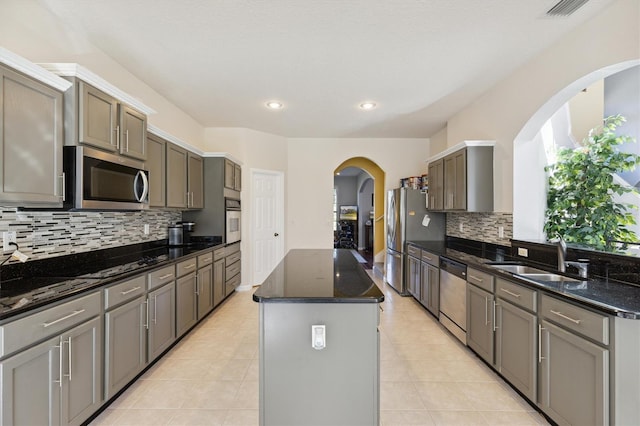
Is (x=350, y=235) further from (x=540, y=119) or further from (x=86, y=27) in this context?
(x=86, y=27)

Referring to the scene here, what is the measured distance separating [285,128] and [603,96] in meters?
4.72

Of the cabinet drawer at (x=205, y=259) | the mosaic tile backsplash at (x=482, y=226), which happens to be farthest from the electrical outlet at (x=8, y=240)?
the mosaic tile backsplash at (x=482, y=226)

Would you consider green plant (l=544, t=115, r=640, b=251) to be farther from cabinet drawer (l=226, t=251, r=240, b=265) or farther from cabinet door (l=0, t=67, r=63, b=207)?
cabinet door (l=0, t=67, r=63, b=207)

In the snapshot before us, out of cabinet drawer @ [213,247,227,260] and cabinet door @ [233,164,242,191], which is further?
cabinet door @ [233,164,242,191]

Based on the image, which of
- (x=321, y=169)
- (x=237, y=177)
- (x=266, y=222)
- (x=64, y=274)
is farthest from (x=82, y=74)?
(x=321, y=169)

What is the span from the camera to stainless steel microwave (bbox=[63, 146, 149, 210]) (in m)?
1.91

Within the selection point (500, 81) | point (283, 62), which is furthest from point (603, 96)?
point (283, 62)

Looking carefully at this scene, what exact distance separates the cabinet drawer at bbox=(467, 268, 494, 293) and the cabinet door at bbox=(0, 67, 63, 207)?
3219mm

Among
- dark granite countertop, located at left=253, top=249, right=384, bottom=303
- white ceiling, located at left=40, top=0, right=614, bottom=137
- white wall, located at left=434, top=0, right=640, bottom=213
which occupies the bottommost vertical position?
dark granite countertop, located at left=253, top=249, right=384, bottom=303

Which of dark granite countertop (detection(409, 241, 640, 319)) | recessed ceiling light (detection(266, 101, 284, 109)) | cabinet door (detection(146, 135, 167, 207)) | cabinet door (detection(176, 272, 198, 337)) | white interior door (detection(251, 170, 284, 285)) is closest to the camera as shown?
Result: dark granite countertop (detection(409, 241, 640, 319))

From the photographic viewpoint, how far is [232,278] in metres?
4.43

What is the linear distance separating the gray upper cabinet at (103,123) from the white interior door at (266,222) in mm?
2731

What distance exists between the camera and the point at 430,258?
3.68m

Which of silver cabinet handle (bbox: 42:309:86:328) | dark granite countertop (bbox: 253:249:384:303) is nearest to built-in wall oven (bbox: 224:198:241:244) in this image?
dark granite countertop (bbox: 253:249:384:303)
